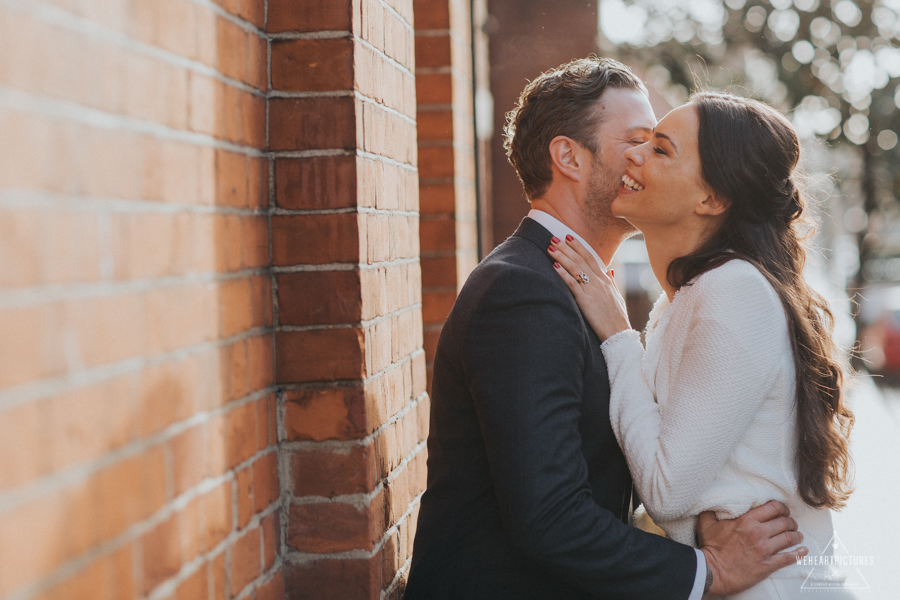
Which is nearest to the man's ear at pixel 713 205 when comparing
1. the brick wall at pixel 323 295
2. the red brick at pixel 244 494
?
the brick wall at pixel 323 295

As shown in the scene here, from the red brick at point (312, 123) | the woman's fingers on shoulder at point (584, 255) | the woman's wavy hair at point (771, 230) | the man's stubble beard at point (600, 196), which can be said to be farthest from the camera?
the man's stubble beard at point (600, 196)

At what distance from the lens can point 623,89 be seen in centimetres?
262

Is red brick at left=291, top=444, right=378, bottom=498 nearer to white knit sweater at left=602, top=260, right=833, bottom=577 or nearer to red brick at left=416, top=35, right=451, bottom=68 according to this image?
white knit sweater at left=602, top=260, right=833, bottom=577

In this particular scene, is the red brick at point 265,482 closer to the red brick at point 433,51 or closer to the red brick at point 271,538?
the red brick at point 271,538

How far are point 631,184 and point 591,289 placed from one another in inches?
18.8

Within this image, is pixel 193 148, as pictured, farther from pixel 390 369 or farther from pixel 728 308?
pixel 728 308

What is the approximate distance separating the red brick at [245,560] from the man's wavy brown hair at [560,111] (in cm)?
150

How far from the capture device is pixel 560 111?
2586 mm

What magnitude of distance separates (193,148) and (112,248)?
0.33m

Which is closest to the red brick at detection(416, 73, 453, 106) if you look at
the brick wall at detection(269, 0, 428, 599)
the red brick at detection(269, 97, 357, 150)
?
the brick wall at detection(269, 0, 428, 599)

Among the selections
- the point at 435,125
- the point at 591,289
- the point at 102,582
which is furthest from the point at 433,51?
the point at 102,582

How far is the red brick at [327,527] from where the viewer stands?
1.79 meters

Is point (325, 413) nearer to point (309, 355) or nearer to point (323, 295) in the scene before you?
point (309, 355)

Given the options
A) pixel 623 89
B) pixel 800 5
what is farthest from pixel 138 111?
pixel 800 5
